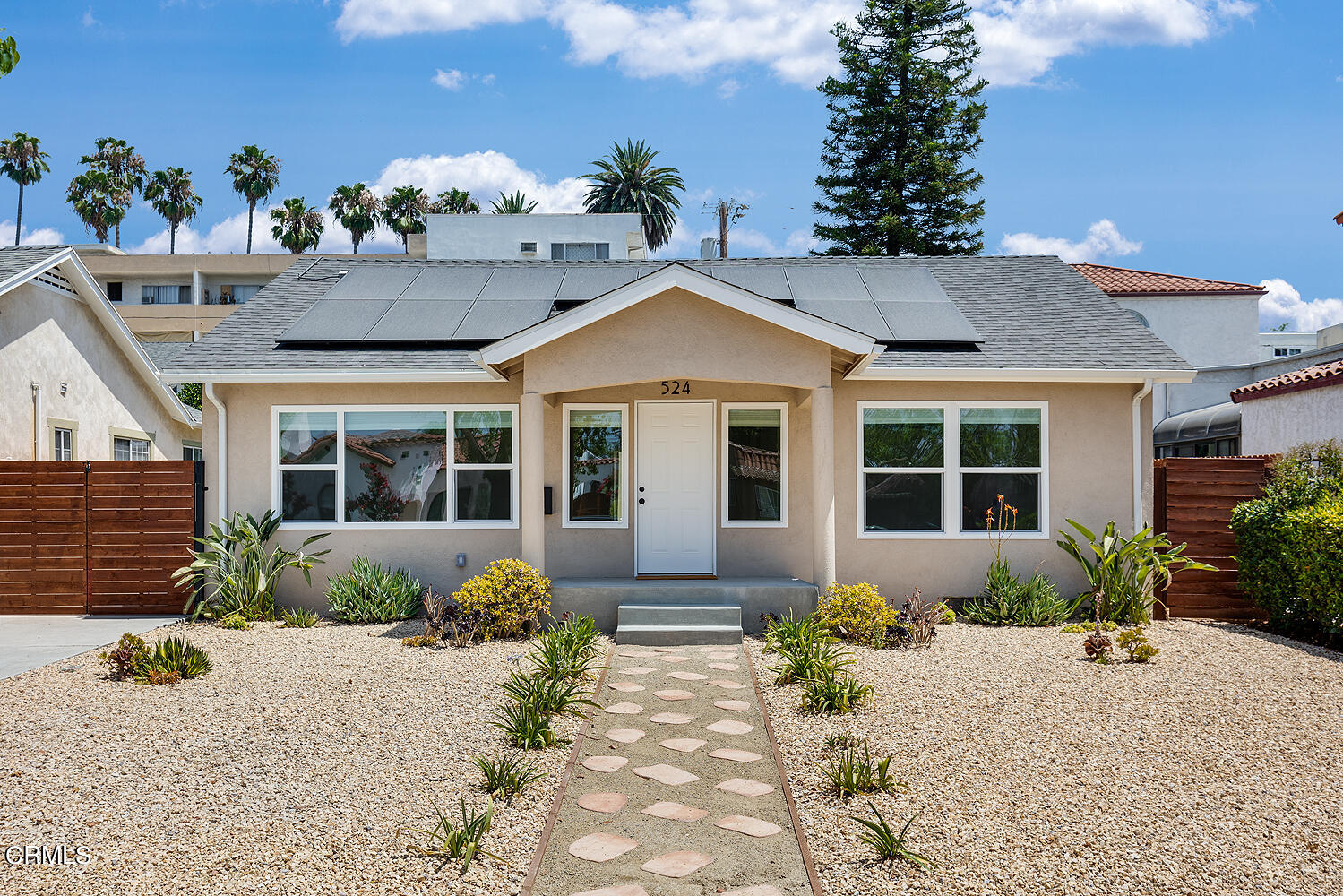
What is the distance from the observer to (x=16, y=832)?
452cm

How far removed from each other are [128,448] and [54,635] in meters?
9.11

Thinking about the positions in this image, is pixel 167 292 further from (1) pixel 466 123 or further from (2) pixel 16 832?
(2) pixel 16 832

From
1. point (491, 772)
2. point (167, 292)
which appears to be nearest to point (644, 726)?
point (491, 772)

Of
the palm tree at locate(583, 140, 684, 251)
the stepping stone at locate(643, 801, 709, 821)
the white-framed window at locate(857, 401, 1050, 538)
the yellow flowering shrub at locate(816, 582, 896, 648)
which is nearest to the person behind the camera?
the stepping stone at locate(643, 801, 709, 821)

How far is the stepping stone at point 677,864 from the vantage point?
165 inches

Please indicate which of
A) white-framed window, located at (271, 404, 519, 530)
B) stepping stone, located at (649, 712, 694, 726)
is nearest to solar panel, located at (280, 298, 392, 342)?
white-framed window, located at (271, 404, 519, 530)

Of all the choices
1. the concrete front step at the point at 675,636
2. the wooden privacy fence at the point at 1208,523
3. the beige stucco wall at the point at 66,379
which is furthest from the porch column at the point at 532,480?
the beige stucco wall at the point at 66,379

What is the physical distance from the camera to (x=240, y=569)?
10.8 meters

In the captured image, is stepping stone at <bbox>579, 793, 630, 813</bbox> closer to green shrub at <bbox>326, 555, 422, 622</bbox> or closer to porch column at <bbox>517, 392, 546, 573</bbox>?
porch column at <bbox>517, 392, 546, 573</bbox>

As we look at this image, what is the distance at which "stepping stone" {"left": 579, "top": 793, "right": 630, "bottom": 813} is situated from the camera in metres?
4.97

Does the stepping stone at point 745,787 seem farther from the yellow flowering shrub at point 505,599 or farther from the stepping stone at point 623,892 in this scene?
the yellow flowering shrub at point 505,599

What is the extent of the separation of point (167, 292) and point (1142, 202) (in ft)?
144

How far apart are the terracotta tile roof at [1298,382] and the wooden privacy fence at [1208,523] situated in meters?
4.69

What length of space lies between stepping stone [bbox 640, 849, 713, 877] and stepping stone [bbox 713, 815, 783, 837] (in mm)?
365
